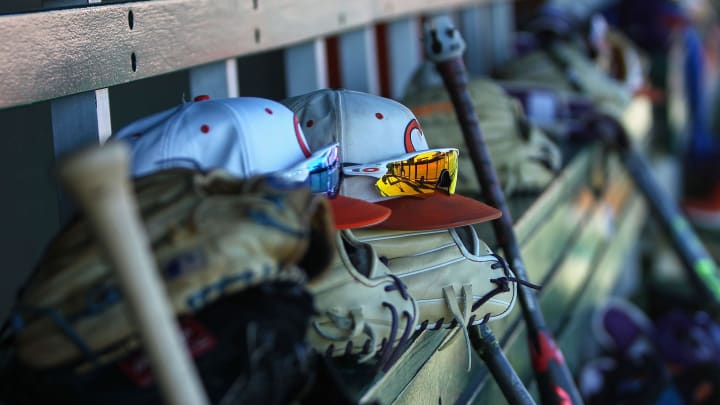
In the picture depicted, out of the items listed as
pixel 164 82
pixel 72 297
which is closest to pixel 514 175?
pixel 164 82

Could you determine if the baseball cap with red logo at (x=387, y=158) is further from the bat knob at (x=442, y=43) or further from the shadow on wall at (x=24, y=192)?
the shadow on wall at (x=24, y=192)

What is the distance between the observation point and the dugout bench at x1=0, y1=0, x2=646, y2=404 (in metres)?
1.31

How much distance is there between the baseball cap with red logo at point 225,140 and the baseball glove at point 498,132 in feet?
3.42

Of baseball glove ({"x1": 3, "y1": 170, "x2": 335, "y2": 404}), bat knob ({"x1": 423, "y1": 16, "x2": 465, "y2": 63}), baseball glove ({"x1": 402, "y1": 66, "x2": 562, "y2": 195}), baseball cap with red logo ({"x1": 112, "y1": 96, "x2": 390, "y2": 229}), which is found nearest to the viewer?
baseball glove ({"x1": 3, "y1": 170, "x2": 335, "y2": 404})

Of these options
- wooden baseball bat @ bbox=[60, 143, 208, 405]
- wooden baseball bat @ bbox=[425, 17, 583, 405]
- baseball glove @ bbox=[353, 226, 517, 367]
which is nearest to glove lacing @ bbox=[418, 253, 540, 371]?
baseball glove @ bbox=[353, 226, 517, 367]

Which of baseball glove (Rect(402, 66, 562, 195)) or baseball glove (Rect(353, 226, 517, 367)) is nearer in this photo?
baseball glove (Rect(353, 226, 517, 367))

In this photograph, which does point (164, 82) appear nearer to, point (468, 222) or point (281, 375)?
point (468, 222)

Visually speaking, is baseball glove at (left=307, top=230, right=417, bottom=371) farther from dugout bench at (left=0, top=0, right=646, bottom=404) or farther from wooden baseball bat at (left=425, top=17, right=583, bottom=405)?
wooden baseball bat at (left=425, top=17, right=583, bottom=405)

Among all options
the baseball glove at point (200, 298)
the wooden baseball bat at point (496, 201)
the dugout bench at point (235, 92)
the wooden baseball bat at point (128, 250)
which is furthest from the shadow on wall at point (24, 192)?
the wooden baseball bat at point (128, 250)

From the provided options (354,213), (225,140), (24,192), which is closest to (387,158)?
(354,213)

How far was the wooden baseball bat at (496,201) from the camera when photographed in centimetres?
171

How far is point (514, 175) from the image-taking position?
243 cm

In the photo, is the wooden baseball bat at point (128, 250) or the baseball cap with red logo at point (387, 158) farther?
the baseball cap with red logo at point (387, 158)

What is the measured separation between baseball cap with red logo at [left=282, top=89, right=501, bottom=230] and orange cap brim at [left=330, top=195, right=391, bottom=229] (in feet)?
0.35
